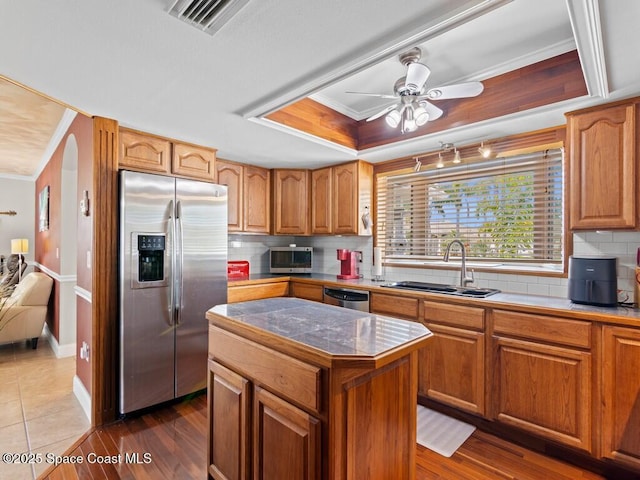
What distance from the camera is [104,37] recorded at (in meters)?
1.50

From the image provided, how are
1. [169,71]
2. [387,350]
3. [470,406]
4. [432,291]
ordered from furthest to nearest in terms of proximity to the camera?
1. [432,291]
2. [470,406]
3. [169,71]
4. [387,350]

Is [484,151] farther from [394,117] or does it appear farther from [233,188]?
[233,188]

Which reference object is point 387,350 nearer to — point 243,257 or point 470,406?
point 470,406

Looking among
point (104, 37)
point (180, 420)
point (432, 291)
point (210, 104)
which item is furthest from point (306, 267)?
point (104, 37)

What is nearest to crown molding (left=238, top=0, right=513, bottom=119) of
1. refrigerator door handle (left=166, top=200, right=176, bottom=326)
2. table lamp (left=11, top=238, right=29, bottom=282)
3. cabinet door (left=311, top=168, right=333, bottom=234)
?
refrigerator door handle (left=166, top=200, right=176, bottom=326)

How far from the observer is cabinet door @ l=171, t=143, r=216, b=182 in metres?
2.96

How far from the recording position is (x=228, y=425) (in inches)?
63.0

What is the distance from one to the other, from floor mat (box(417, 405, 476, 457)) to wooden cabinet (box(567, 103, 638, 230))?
168 cm

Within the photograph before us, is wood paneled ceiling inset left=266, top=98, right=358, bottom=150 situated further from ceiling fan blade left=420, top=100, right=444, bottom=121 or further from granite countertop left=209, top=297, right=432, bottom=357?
granite countertop left=209, top=297, right=432, bottom=357

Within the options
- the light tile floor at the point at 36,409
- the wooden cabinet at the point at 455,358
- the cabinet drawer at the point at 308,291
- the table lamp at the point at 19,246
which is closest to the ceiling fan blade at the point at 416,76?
the wooden cabinet at the point at 455,358

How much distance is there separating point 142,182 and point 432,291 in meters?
2.57

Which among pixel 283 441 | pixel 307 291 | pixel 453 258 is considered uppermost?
pixel 453 258

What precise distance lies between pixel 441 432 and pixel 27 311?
4.80 m

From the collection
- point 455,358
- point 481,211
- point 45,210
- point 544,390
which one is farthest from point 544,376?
point 45,210
